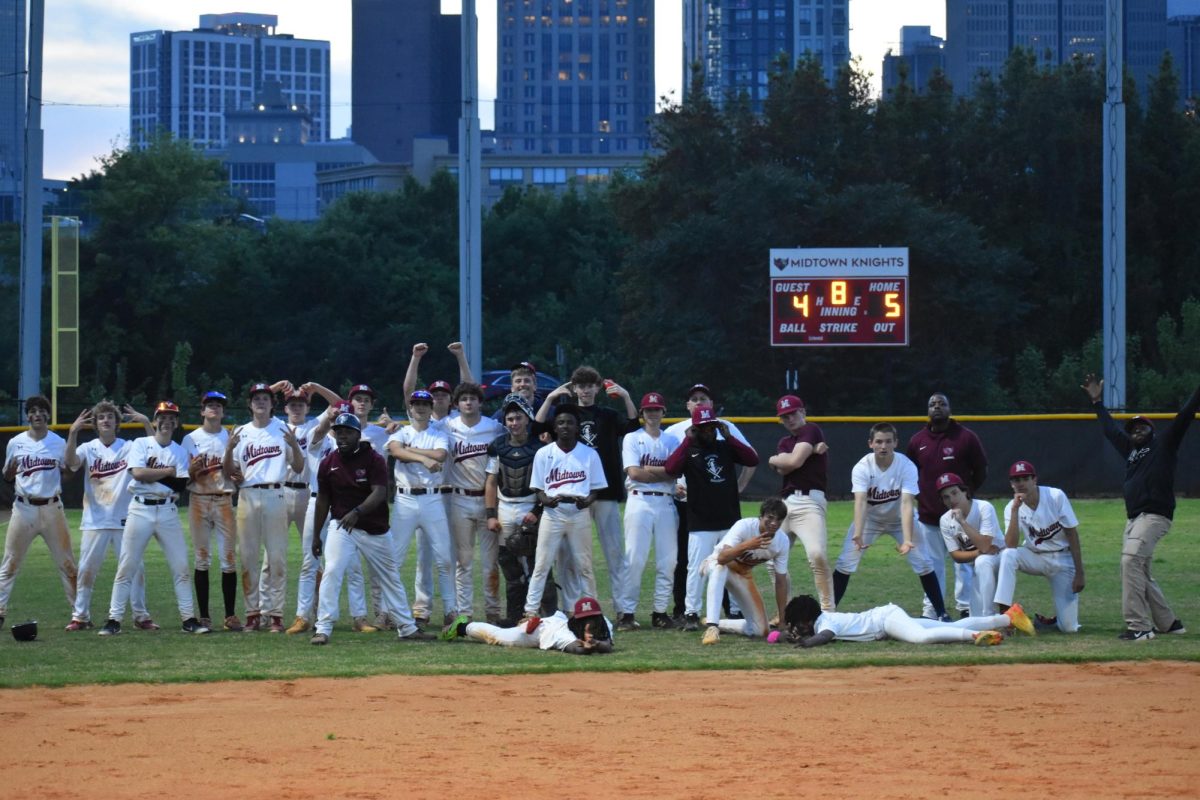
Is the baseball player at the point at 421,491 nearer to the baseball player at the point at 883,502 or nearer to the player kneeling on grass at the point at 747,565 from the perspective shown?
the player kneeling on grass at the point at 747,565

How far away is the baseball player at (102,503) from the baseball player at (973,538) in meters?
6.57

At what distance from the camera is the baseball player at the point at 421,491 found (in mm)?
12711

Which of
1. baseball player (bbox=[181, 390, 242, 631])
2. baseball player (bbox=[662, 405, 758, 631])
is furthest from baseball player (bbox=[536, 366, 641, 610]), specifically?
baseball player (bbox=[181, 390, 242, 631])

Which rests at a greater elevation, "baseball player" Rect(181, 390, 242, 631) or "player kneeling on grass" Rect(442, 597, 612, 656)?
"baseball player" Rect(181, 390, 242, 631)

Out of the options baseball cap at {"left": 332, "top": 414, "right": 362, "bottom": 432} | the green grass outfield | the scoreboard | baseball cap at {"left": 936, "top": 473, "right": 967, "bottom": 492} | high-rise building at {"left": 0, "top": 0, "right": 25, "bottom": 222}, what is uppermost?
high-rise building at {"left": 0, "top": 0, "right": 25, "bottom": 222}

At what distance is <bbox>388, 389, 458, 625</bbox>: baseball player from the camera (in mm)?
12711

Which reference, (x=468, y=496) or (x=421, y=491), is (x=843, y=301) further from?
(x=421, y=491)

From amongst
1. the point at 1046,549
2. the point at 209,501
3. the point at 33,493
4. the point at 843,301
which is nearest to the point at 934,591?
the point at 1046,549

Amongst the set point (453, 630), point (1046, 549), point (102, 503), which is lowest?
point (453, 630)

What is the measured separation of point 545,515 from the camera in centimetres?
1238

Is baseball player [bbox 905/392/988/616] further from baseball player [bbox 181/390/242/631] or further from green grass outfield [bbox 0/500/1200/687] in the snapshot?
baseball player [bbox 181/390/242/631]

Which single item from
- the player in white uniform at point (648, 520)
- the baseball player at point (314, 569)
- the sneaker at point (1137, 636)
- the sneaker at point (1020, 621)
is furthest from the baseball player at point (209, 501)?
the sneaker at point (1137, 636)

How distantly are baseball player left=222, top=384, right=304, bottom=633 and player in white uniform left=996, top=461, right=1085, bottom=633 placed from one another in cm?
573

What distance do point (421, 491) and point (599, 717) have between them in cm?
372
